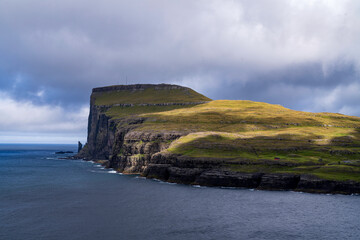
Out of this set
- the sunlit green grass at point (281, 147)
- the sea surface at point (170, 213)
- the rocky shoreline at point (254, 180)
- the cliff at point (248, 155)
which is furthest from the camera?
the sunlit green grass at point (281, 147)

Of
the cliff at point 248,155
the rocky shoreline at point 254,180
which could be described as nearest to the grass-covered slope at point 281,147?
the cliff at point 248,155

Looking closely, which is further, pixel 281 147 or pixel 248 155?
pixel 281 147

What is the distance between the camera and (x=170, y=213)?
3093 inches

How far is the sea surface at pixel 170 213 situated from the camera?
6438 cm

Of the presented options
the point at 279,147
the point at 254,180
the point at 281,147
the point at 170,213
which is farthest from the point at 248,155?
the point at 170,213

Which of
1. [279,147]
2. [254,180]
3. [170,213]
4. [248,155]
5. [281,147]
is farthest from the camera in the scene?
[279,147]

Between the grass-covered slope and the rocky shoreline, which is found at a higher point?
the grass-covered slope

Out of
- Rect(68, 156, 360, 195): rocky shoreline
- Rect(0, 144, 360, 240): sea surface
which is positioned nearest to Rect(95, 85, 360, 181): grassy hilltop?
Rect(68, 156, 360, 195): rocky shoreline

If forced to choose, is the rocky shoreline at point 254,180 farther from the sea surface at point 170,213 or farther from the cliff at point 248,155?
the sea surface at point 170,213

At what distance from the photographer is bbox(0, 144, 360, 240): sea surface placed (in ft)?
211

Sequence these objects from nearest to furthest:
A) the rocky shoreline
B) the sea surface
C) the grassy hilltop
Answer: the sea surface
the rocky shoreline
the grassy hilltop

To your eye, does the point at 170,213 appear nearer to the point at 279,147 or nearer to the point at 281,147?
the point at 279,147

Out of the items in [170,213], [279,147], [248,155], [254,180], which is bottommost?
[170,213]

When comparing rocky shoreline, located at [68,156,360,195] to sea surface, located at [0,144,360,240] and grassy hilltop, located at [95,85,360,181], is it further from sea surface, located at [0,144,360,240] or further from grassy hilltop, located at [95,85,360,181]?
sea surface, located at [0,144,360,240]
